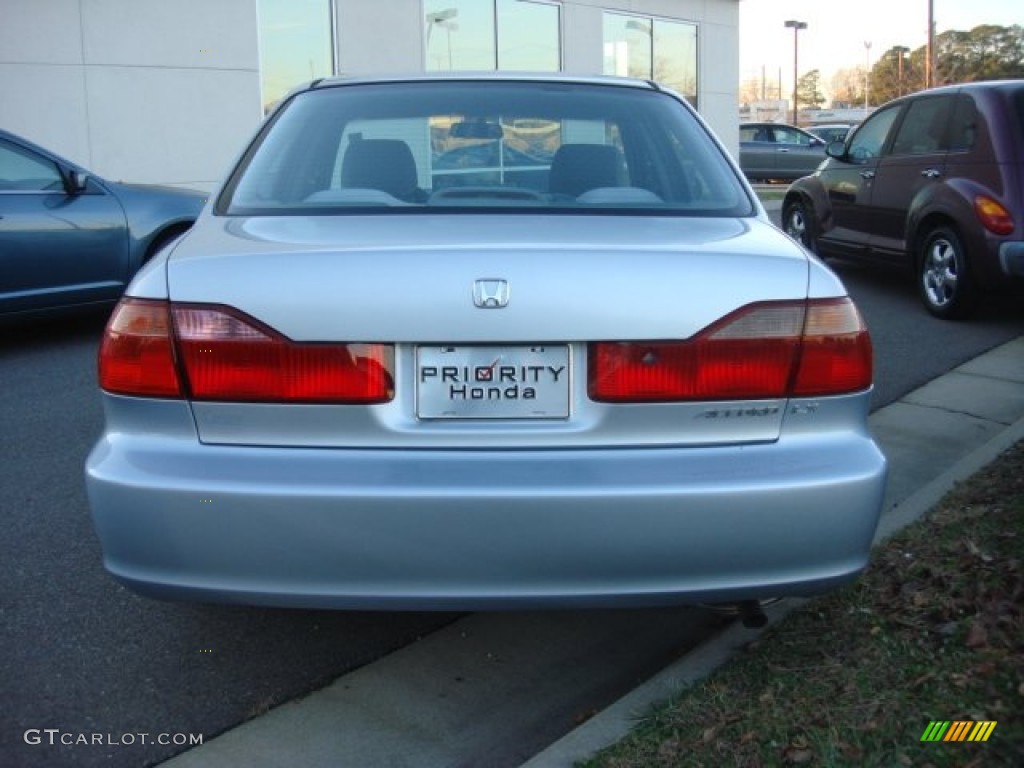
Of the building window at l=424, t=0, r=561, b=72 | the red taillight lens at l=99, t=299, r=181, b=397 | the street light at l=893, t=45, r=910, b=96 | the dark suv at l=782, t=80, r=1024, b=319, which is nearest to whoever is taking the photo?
the red taillight lens at l=99, t=299, r=181, b=397

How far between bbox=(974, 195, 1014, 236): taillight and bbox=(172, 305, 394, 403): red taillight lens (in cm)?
645

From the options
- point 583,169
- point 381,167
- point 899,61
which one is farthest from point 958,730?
point 899,61

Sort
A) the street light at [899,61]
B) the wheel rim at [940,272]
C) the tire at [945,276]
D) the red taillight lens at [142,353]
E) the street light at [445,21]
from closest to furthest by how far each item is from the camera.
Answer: the red taillight lens at [142,353] < the tire at [945,276] < the wheel rim at [940,272] < the street light at [445,21] < the street light at [899,61]

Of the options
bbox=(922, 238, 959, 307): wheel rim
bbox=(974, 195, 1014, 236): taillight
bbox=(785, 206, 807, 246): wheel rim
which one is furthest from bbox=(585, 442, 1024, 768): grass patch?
bbox=(785, 206, 807, 246): wheel rim

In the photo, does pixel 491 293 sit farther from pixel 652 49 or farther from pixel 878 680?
pixel 652 49

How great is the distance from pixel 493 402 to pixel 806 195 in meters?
8.93

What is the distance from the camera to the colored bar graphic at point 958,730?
2516 mm

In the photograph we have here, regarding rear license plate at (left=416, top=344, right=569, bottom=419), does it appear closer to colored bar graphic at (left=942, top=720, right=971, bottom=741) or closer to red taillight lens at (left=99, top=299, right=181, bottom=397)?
red taillight lens at (left=99, top=299, right=181, bottom=397)

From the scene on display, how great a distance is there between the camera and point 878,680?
9.45ft

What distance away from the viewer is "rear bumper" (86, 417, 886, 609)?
2566mm

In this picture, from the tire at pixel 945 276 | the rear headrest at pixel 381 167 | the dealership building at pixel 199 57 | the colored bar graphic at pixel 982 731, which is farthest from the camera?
the dealership building at pixel 199 57

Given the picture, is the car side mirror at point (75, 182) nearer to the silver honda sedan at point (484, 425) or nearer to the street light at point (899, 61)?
the silver honda sedan at point (484, 425)

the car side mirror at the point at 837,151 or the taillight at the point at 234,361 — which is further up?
the car side mirror at the point at 837,151

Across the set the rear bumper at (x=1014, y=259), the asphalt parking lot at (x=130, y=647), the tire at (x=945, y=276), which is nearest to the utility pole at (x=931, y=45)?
the tire at (x=945, y=276)
